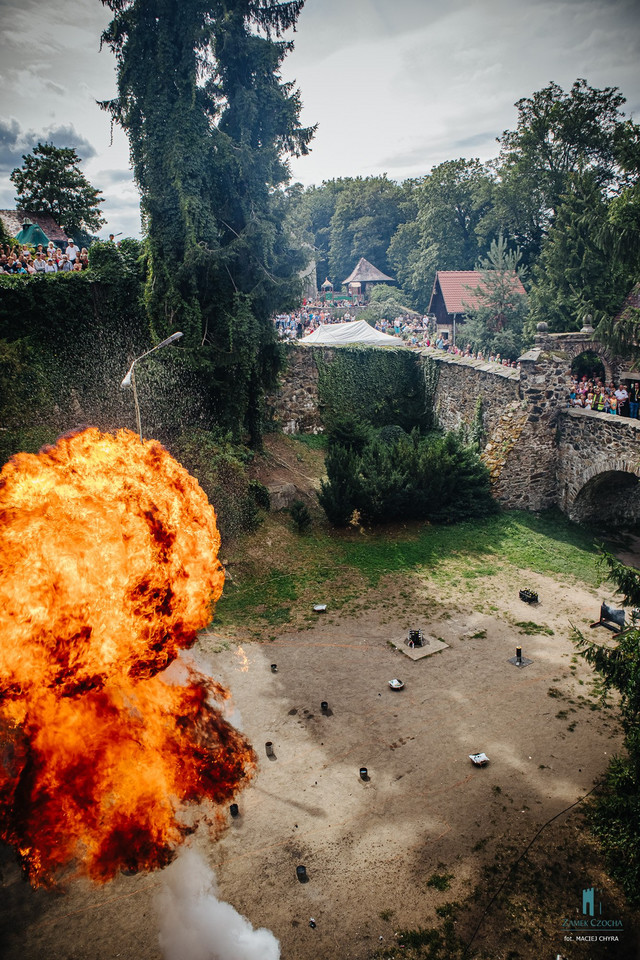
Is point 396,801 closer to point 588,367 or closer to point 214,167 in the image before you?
point 214,167

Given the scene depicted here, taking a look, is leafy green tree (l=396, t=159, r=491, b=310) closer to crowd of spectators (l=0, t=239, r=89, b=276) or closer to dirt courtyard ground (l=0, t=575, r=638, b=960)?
crowd of spectators (l=0, t=239, r=89, b=276)

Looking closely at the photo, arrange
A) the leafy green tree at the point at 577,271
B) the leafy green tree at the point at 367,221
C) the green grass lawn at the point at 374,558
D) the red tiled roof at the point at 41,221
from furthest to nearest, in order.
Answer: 1. the leafy green tree at the point at 367,221
2. the leafy green tree at the point at 577,271
3. the red tiled roof at the point at 41,221
4. the green grass lawn at the point at 374,558

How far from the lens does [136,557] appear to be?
919 cm

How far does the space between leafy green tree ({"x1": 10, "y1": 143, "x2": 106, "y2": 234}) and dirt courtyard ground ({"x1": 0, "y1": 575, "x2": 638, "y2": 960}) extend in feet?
108

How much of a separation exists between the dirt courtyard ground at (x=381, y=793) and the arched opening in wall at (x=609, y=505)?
6875 mm

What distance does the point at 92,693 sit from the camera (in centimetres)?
880

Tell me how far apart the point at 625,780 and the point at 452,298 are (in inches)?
1520

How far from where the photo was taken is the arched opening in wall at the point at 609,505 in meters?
20.3

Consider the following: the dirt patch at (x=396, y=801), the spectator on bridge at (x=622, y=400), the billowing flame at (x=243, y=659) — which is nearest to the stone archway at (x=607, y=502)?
the spectator on bridge at (x=622, y=400)

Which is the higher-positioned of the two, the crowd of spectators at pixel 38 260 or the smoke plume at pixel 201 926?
the crowd of spectators at pixel 38 260

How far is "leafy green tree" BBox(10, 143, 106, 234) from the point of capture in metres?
33.6

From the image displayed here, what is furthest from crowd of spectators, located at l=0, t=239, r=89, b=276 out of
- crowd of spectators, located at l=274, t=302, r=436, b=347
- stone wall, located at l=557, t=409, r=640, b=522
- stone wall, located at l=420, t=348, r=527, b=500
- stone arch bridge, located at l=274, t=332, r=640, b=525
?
stone wall, located at l=557, t=409, r=640, b=522

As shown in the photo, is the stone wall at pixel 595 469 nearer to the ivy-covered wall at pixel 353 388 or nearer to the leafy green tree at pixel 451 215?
the ivy-covered wall at pixel 353 388

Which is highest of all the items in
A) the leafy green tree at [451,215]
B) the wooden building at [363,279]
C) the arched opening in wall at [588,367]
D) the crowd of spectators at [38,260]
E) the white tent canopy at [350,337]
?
the leafy green tree at [451,215]
